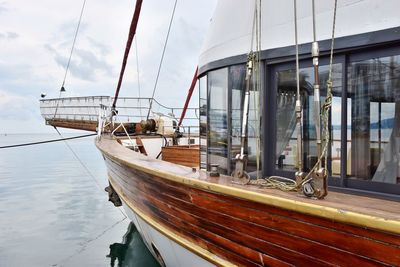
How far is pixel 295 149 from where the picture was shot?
3215 millimetres

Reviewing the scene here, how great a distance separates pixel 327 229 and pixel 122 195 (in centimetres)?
450

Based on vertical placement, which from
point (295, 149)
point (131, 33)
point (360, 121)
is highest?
point (131, 33)

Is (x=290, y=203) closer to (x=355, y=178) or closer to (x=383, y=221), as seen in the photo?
(x=383, y=221)

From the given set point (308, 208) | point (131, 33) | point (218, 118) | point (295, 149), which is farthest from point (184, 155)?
point (308, 208)

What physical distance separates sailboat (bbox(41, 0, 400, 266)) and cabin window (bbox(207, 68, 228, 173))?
0.06 ft

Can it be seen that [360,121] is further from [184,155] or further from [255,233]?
[184,155]

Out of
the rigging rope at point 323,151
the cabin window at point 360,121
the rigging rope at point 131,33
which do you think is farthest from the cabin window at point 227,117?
the rigging rope at point 131,33

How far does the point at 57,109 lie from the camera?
19750 millimetres

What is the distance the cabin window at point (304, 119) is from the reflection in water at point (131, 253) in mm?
3984

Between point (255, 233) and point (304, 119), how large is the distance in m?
1.11

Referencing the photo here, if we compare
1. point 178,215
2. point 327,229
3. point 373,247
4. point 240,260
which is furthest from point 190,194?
point 373,247

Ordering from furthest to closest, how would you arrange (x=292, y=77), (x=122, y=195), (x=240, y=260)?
1. (x=122, y=195)
2. (x=292, y=77)
3. (x=240, y=260)

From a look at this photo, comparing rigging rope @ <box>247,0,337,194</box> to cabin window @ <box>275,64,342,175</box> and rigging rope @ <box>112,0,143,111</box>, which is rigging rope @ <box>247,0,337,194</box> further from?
rigging rope @ <box>112,0,143,111</box>

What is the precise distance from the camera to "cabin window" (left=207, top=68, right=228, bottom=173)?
13.0ft
